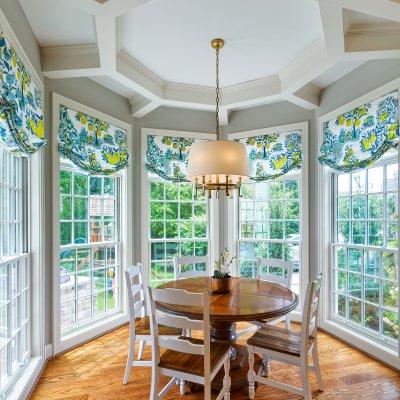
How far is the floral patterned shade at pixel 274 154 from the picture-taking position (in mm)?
3721

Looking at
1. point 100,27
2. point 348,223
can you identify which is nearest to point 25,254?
point 100,27

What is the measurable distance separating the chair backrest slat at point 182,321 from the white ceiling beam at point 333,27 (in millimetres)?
2004

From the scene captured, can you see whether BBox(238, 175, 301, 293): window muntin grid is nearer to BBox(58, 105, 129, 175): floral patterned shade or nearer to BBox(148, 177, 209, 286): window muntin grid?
BBox(148, 177, 209, 286): window muntin grid

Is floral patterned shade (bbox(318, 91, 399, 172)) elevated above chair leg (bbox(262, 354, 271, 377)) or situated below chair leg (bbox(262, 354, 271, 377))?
above

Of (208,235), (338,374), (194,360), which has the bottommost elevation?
(338,374)

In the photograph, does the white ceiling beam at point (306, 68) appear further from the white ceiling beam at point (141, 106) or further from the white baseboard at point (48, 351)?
the white baseboard at point (48, 351)

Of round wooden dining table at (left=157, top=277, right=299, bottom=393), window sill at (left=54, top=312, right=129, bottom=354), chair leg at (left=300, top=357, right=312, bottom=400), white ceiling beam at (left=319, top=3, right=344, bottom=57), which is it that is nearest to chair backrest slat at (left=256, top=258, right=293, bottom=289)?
round wooden dining table at (left=157, top=277, right=299, bottom=393)

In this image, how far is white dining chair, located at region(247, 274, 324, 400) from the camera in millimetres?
2055

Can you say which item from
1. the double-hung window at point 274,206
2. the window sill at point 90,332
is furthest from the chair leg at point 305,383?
the window sill at point 90,332

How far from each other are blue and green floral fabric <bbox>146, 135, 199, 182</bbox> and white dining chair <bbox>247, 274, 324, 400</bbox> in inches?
87.4

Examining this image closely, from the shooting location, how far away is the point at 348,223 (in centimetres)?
336

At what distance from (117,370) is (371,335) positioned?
242cm

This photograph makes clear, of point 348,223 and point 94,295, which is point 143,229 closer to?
point 94,295

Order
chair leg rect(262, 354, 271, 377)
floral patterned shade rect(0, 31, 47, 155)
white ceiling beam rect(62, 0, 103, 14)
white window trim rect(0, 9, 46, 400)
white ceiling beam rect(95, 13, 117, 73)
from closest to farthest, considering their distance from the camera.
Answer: floral patterned shade rect(0, 31, 47, 155) < white ceiling beam rect(62, 0, 103, 14) < white ceiling beam rect(95, 13, 117, 73) < chair leg rect(262, 354, 271, 377) < white window trim rect(0, 9, 46, 400)
